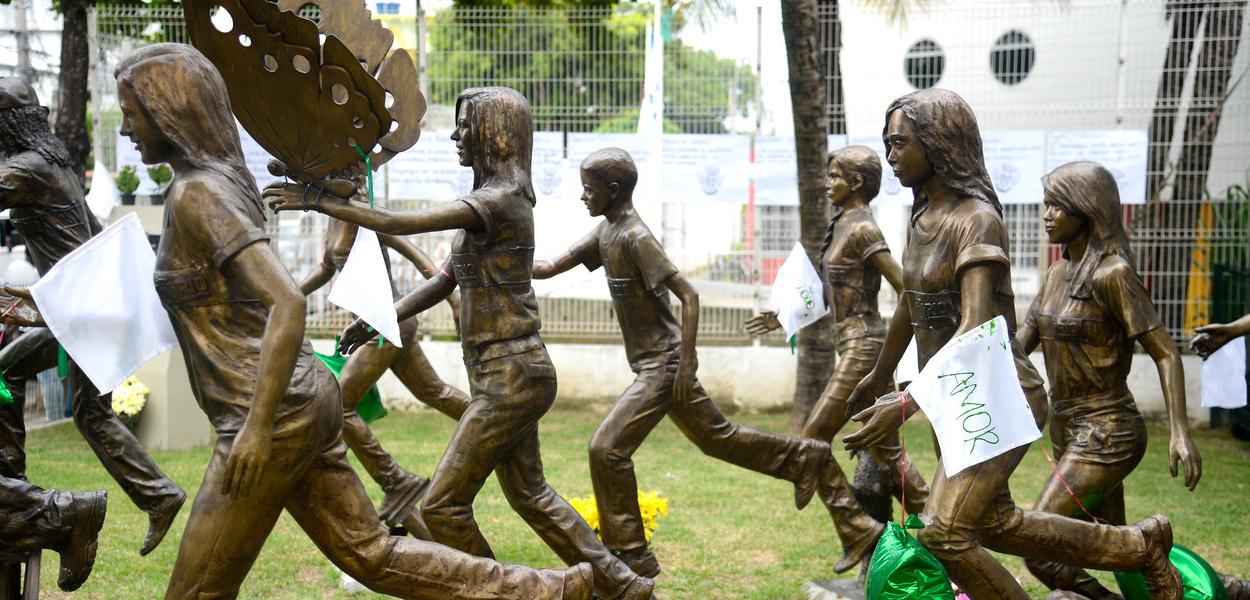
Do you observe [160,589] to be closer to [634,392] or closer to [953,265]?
[634,392]

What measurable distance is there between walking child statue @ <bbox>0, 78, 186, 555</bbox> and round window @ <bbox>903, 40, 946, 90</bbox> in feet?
28.4

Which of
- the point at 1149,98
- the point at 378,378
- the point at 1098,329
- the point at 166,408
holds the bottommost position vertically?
the point at 166,408

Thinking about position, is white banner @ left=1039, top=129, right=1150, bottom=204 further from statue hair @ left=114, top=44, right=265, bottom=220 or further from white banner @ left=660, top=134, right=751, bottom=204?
statue hair @ left=114, top=44, right=265, bottom=220

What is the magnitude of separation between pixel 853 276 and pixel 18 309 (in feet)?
14.0

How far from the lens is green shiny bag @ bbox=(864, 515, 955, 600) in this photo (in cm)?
442

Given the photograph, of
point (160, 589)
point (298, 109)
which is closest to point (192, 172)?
point (298, 109)

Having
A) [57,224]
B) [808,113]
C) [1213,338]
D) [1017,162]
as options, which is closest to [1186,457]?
[1213,338]

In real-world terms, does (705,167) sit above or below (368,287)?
above

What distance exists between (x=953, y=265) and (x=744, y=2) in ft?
28.3

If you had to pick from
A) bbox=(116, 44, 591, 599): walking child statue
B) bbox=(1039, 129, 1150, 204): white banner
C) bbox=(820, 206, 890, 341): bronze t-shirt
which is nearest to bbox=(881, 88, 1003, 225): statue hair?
bbox=(820, 206, 890, 341): bronze t-shirt

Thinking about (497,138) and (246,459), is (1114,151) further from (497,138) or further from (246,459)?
(246,459)

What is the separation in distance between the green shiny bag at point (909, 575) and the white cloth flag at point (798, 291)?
2.70 m

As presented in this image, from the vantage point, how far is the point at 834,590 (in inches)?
253

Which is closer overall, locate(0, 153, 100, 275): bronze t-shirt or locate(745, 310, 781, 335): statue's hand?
locate(0, 153, 100, 275): bronze t-shirt
